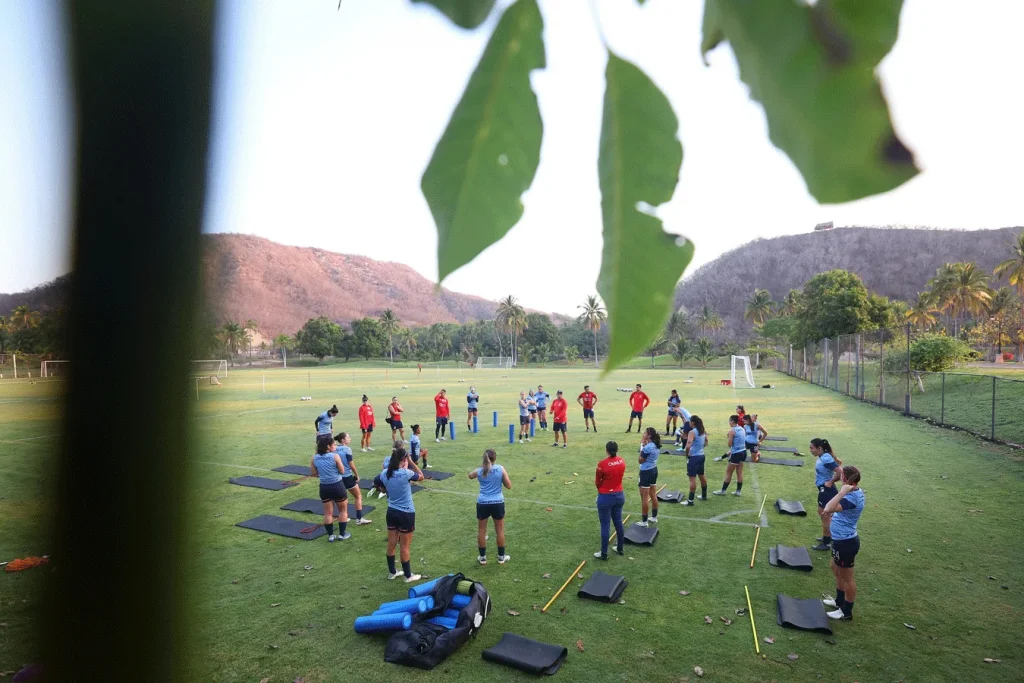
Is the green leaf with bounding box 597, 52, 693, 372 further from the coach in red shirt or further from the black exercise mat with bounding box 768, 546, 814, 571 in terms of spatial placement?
the black exercise mat with bounding box 768, 546, 814, 571

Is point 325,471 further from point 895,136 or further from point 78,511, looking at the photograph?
point 895,136

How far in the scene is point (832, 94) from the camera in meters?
0.44

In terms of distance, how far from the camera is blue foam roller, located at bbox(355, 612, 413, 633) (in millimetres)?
8047

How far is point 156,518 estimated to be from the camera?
13883mm

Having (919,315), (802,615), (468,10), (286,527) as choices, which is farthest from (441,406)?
(919,315)

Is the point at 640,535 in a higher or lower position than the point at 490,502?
lower

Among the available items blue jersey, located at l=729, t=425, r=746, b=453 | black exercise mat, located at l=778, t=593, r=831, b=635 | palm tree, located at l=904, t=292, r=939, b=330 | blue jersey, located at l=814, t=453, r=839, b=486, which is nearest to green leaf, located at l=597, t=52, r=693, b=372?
black exercise mat, located at l=778, t=593, r=831, b=635

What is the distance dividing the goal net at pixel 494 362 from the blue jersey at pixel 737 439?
7495cm

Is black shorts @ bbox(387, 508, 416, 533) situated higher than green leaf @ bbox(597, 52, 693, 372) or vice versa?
green leaf @ bbox(597, 52, 693, 372)

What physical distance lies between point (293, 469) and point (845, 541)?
1540 cm

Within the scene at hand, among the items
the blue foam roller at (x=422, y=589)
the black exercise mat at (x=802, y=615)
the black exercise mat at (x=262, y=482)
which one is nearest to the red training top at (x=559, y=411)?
the black exercise mat at (x=262, y=482)

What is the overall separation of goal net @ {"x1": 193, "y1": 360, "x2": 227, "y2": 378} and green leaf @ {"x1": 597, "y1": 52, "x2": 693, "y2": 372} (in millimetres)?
68578

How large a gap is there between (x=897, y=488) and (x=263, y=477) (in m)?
17.8

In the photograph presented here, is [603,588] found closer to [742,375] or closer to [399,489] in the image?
[399,489]
